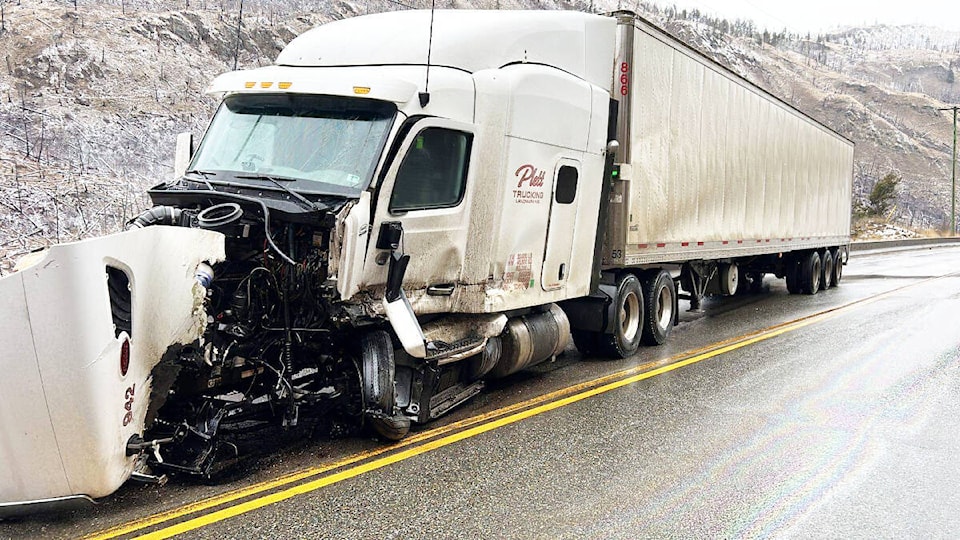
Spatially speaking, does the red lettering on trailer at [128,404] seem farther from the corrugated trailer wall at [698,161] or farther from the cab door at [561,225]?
the corrugated trailer wall at [698,161]

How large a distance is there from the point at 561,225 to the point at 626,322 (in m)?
2.33

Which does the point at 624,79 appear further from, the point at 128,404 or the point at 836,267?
the point at 836,267

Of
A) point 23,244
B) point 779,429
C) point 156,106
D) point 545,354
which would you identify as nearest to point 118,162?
point 156,106

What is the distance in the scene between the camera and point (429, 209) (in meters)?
6.13

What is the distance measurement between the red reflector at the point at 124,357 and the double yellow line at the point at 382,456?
86cm

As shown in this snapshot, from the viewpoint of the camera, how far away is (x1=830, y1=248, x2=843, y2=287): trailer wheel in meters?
19.3

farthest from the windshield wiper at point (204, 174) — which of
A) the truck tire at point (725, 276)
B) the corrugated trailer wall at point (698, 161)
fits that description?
the truck tire at point (725, 276)

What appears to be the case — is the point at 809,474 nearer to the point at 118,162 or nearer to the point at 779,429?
the point at 779,429

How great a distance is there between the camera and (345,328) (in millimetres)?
5723

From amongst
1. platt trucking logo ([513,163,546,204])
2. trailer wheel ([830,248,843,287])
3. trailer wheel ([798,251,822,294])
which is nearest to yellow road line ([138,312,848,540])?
platt trucking logo ([513,163,546,204])

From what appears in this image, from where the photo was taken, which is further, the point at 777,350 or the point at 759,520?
the point at 777,350

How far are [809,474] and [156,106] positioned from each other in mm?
25402

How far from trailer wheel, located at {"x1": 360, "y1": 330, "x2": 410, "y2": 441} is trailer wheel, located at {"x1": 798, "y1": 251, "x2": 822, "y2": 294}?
46.7 feet

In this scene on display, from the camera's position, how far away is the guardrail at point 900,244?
3409 centimetres
